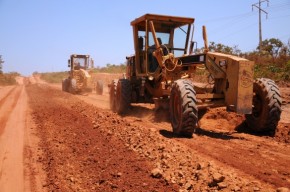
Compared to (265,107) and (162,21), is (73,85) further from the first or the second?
(265,107)

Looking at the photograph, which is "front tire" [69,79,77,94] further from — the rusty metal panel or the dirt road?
the rusty metal panel

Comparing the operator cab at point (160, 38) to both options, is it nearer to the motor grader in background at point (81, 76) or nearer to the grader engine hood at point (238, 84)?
the grader engine hood at point (238, 84)

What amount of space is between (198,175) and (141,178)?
31.2 inches

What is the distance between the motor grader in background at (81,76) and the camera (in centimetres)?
2155

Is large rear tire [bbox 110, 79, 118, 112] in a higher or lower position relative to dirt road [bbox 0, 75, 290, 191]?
higher

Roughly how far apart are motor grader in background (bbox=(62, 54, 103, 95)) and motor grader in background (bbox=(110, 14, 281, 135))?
33.9 feet

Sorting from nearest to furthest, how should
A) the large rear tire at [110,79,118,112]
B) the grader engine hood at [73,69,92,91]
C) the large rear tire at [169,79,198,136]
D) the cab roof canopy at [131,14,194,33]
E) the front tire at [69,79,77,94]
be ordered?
the large rear tire at [169,79,198,136] < the cab roof canopy at [131,14,194,33] < the large rear tire at [110,79,118,112] < the front tire at [69,79,77,94] < the grader engine hood at [73,69,92,91]

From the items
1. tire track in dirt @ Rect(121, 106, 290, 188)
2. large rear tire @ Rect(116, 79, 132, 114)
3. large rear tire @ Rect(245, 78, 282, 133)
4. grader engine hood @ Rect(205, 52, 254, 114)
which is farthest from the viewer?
large rear tire @ Rect(116, 79, 132, 114)

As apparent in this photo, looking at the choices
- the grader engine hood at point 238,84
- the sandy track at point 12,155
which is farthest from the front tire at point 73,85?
the grader engine hood at point 238,84

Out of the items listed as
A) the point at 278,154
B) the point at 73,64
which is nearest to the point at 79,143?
the point at 278,154

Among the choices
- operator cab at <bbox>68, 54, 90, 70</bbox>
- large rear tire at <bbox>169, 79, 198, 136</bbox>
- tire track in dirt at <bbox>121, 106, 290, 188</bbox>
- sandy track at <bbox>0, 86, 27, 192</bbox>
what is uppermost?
operator cab at <bbox>68, 54, 90, 70</bbox>

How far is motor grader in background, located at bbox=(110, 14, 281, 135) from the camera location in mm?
6566

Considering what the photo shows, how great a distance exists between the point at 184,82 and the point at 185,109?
677 mm

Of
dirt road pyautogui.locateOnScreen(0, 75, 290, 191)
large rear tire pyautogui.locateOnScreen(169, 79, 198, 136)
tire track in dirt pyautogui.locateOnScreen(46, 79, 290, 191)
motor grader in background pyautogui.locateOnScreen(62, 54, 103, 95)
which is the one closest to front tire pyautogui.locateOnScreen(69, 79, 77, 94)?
motor grader in background pyautogui.locateOnScreen(62, 54, 103, 95)
